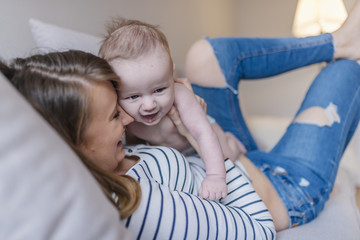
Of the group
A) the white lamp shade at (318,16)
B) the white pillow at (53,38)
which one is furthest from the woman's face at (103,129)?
the white lamp shade at (318,16)

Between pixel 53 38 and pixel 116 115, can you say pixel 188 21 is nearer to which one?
pixel 53 38

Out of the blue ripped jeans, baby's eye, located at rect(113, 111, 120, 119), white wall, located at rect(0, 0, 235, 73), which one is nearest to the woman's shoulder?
baby's eye, located at rect(113, 111, 120, 119)

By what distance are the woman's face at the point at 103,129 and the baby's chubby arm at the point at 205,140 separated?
20 centimetres

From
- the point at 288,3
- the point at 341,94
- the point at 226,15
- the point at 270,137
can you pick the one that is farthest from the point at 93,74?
the point at 288,3

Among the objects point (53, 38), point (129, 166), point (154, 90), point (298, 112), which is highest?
point (53, 38)

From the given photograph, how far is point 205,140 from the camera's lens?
0.78 metres

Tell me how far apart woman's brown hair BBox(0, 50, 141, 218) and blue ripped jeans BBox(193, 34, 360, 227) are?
58cm

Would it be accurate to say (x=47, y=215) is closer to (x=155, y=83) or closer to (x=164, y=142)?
(x=155, y=83)

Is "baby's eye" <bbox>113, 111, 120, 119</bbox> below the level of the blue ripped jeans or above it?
above

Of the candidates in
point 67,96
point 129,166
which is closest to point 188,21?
point 129,166

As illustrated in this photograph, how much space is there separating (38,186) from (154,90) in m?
0.45

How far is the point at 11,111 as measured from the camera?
0.35 meters

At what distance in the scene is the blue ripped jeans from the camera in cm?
97

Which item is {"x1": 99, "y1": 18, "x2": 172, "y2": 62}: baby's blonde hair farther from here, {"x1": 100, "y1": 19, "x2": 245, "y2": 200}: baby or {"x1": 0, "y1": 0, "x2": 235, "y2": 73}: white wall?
{"x1": 0, "y1": 0, "x2": 235, "y2": 73}: white wall
